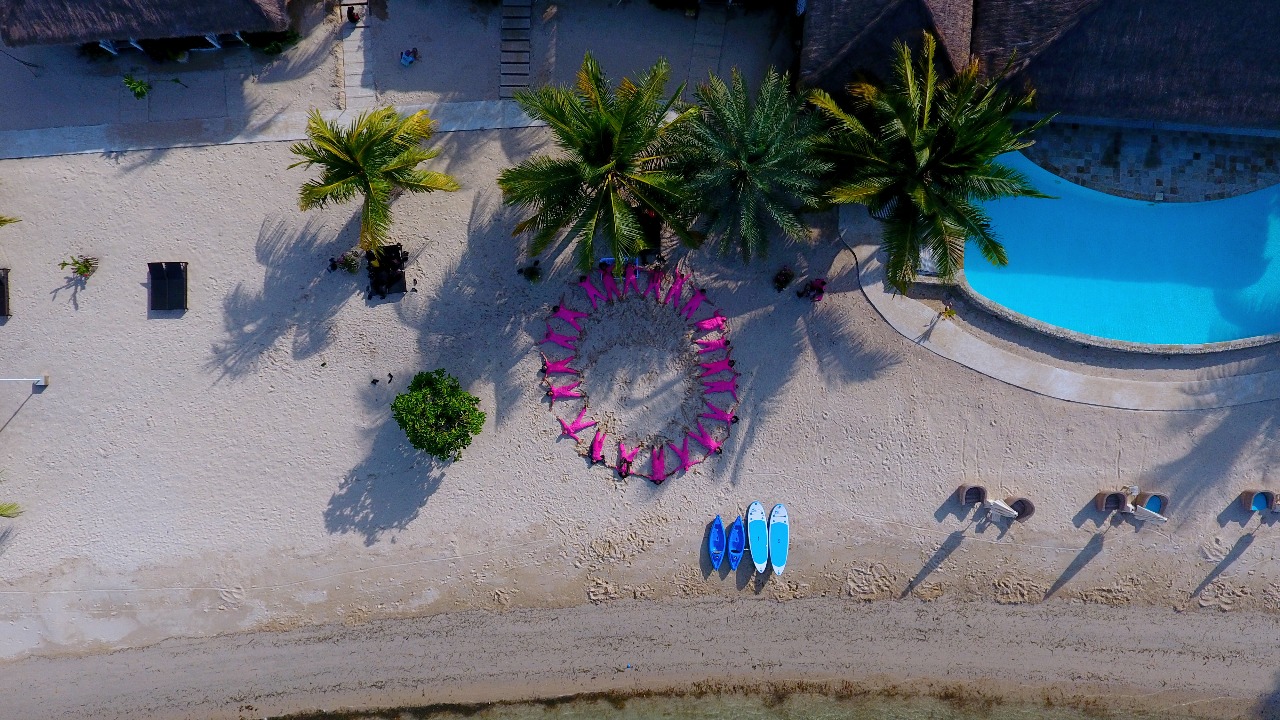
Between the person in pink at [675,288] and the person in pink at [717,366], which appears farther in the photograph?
the person in pink at [717,366]

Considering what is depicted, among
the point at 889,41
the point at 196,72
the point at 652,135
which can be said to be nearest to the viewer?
the point at 652,135

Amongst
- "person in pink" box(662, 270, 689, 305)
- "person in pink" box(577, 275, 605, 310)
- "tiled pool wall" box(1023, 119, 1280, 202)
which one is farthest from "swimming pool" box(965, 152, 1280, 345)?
"person in pink" box(577, 275, 605, 310)

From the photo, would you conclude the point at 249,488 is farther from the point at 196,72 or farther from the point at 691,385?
the point at 691,385

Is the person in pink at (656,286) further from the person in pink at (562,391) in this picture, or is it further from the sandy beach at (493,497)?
the person in pink at (562,391)

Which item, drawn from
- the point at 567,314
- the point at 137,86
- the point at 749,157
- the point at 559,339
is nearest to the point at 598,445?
the point at 559,339

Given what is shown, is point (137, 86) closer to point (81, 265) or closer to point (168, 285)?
point (81, 265)

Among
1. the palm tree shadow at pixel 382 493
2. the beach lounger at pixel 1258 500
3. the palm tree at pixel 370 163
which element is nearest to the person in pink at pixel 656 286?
the palm tree at pixel 370 163

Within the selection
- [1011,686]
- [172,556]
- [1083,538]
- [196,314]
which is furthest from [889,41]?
[172,556]
